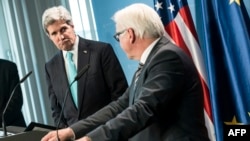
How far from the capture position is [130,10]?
1.85 meters

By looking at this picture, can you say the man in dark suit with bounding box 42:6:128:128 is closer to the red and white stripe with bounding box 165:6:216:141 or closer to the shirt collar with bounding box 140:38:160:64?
the red and white stripe with bounding box 165:6:216:141

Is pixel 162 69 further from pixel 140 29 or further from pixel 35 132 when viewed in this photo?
pixel 35 132

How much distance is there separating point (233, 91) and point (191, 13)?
0.65 metres

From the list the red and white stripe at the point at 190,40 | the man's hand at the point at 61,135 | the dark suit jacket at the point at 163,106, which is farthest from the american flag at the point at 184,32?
the man's hand at the point at 61,135

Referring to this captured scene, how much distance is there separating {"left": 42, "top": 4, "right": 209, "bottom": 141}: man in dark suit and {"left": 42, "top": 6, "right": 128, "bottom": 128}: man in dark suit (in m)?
0.73

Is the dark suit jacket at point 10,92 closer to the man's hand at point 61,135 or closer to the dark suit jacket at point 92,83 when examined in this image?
the dark suit jacket at point 92,83

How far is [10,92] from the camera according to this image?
3082 millimetres

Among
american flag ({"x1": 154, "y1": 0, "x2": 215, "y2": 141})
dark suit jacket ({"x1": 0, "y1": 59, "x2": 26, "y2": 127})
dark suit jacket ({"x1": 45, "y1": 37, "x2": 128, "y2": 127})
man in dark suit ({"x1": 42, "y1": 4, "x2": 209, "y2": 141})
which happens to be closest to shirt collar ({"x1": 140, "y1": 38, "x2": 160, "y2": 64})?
man in dark suit ({"x1": 42, "y1": 4, "x2": 209, "y2": 141})

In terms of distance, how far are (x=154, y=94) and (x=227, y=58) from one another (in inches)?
45.3

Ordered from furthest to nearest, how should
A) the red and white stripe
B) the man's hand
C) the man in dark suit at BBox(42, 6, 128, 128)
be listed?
the red and white stripe
the man in dark suit at BBox(42, 6, 128, 128)
the man's hand

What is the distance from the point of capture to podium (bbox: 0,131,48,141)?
5.68ft

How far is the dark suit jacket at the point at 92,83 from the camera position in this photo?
8.75 ft

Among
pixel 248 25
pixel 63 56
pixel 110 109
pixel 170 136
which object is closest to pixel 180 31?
pixel 248 25

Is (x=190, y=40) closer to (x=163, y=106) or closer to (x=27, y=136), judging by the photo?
(x=163, y=106)
